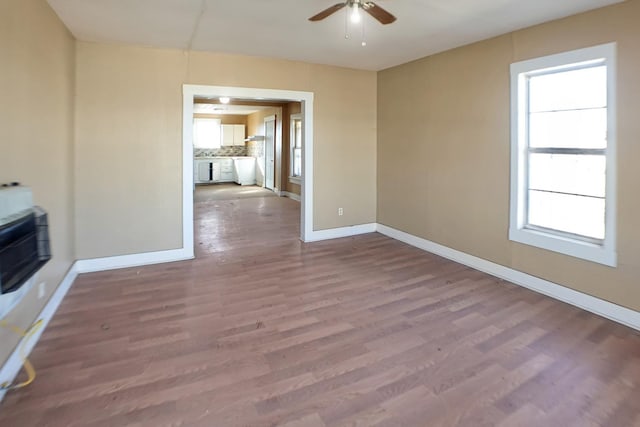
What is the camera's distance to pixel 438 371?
2324 millimetres

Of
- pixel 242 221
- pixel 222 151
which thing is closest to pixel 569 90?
pixel 242 221

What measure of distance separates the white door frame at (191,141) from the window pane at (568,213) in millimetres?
2855

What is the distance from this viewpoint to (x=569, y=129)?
11.3ft

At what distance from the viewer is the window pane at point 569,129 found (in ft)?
10.5

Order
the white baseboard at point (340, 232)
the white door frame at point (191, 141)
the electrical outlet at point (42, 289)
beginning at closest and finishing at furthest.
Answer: the electrical outlet at point (42, 289), the white door frame at point (191, 141), the white baseboard at point (340, 232)

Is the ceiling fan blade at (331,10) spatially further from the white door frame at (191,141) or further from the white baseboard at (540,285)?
the white baseboard at (540,285)

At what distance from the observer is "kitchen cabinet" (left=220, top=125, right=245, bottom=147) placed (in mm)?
13438

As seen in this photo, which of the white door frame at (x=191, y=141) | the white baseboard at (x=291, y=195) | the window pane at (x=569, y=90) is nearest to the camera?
the window pane at (x=569, y=90)

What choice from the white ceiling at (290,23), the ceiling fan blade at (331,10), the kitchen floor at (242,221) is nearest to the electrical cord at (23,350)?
the kitchen floor at (242,221)

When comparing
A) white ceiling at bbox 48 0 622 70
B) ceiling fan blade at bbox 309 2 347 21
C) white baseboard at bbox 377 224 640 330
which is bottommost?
white baseboard at bbox 377 224 640 330

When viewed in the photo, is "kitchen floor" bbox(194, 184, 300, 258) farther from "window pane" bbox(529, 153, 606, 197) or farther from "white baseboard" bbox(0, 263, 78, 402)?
"window pane" bbox(529, 153, 606, 197)

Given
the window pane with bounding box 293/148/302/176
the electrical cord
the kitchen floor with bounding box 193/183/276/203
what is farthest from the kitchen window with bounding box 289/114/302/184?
the electrical cord

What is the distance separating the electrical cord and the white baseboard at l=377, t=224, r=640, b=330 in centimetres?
406

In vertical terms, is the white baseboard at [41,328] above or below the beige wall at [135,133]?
below
